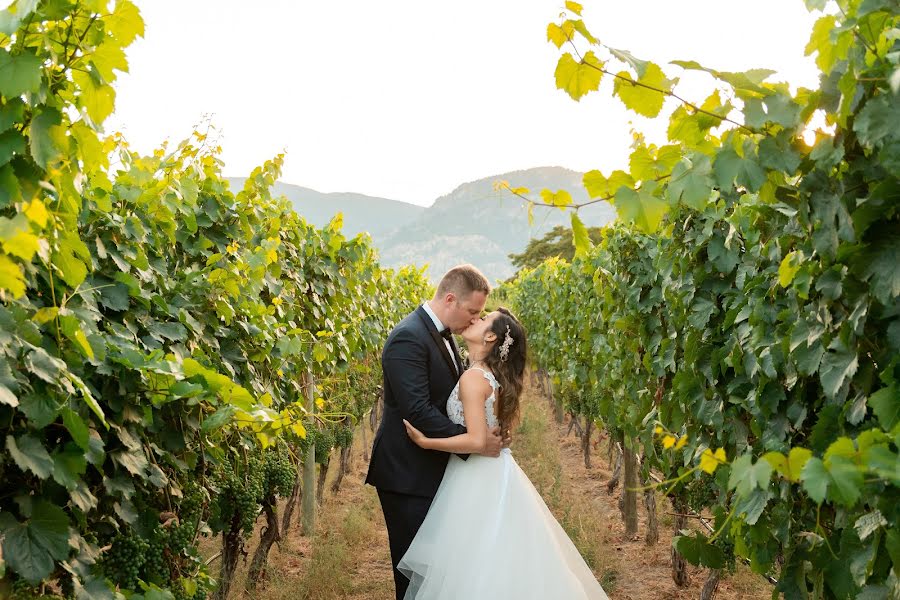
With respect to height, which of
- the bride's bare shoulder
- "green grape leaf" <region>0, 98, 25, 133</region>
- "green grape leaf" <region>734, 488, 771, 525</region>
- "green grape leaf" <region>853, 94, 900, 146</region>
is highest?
"green grape leaf" <region>0, 98, 25, 133</region>

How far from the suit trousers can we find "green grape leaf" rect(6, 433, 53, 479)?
216 cm

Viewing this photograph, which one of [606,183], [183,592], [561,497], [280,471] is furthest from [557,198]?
[561,497]

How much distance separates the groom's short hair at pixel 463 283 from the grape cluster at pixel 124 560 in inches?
78.8

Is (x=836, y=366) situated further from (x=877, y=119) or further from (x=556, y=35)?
(x=556, y=35)

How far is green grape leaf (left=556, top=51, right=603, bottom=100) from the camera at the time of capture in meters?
1.67

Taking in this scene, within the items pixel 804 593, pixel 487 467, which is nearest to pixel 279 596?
pixel 487 467

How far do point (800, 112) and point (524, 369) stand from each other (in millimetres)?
2424

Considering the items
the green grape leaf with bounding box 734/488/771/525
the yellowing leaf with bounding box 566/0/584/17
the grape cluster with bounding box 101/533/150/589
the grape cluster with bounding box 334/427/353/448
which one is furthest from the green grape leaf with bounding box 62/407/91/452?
the grape cluster with bounding box 334/427/353/448

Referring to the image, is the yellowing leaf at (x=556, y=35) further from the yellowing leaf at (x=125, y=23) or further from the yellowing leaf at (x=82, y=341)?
the yellowing leaf at (x=82, y=341)

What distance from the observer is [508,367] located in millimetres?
3771

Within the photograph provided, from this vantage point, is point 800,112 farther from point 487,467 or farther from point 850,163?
point 487,467

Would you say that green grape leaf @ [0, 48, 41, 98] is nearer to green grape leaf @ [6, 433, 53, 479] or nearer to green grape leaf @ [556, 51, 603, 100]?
green grape leaf @ [6, 433, 53, 479]

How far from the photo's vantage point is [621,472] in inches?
347

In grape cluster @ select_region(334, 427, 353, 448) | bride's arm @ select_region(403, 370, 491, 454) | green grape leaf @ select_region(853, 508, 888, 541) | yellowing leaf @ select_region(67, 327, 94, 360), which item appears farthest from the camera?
grape cluster @ select_region(334, 427, 353, 448)
